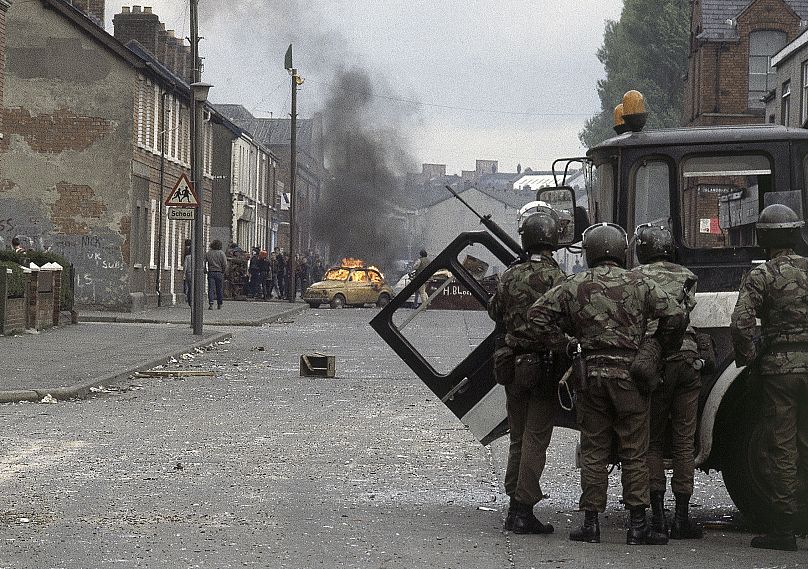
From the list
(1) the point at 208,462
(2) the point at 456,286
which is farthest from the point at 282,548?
(1) the point at 208,462

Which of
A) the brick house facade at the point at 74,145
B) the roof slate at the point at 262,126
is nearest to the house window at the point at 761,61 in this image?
the brick house facade at the point at 74,145

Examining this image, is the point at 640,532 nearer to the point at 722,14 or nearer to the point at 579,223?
the point at 579,223

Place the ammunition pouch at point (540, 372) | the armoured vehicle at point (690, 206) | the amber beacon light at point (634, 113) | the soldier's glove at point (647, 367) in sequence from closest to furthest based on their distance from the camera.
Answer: the soldier's glove at point (647, 367) < the ammunition pouch at point (540, 372) < the armoured vehicle at point (690, 206) < the amber beacon light at point (634, 113)

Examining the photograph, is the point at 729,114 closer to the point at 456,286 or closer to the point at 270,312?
the point at 270,312

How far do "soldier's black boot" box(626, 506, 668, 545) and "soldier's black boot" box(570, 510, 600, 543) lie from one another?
0.17 meters

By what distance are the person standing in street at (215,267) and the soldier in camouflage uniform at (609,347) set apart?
32.4 meters

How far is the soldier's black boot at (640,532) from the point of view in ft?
24.9

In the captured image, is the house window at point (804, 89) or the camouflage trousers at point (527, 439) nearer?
the camouflage trousers at point (527, 439)

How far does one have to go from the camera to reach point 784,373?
25.0ft

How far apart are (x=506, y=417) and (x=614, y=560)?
1.75 metres

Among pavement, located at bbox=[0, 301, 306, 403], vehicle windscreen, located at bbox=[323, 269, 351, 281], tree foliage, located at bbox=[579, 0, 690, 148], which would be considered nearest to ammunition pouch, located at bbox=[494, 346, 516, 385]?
pavement, located at bbox=[0, 301, 306, 403]

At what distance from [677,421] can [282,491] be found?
2.76m

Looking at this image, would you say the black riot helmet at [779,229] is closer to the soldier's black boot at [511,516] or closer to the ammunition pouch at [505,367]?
the ammunition pouch at [505,367]

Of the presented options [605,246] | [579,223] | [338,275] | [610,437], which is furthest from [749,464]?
[338,275]
